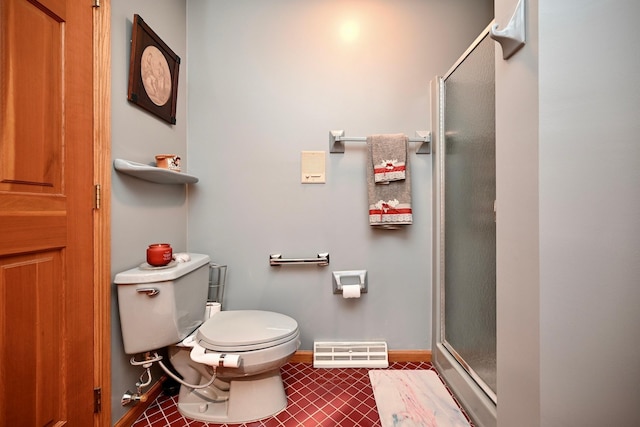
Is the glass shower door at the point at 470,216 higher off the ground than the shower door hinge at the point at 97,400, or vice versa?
the glass shower door at the point at 470,216

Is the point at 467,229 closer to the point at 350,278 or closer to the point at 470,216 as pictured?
the point at 470,216

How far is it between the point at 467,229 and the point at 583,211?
24.6 inches

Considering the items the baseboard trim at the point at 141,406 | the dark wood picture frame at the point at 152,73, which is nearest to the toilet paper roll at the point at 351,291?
the baseboard trim at the point at 141,406

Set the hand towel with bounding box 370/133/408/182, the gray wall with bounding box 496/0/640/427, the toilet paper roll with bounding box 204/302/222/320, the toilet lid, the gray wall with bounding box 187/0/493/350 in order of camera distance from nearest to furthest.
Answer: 1. the gray wall with bounding box 496/0/640/427
2. the toilet lid
3. the toilet paper roll with bounding box 204/302/222/320
4. the hand towel with bounding box 370/133/408/182
5. the gray wall with bounding box 187/0/493/350

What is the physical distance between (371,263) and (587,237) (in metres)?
1.07

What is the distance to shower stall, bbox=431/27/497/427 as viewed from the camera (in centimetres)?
113

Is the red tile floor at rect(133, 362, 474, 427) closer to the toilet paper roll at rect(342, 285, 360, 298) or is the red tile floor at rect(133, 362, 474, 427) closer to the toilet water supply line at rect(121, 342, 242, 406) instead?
the toilet water supply line at rect(121, 342, 242, 406)

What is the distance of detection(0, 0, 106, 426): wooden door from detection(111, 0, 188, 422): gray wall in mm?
106

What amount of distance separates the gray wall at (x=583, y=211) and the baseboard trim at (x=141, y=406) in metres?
1.52

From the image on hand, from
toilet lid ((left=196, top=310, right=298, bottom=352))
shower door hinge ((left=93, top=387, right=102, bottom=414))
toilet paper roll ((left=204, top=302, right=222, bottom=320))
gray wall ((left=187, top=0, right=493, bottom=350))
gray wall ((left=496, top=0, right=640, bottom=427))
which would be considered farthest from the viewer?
gray wall ((left=187, top=0, right=493, bottom=350))

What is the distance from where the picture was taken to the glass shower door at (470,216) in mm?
1132

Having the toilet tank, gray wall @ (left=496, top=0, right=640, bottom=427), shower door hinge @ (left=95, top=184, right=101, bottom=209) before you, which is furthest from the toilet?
gray wall @ (left=496, top=0, right=640, bottom=427)

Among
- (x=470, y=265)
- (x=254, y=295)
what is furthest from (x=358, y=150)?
(x=254, y=295)

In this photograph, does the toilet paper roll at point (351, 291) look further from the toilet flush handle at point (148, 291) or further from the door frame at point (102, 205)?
the door frame at point (102, 205)
